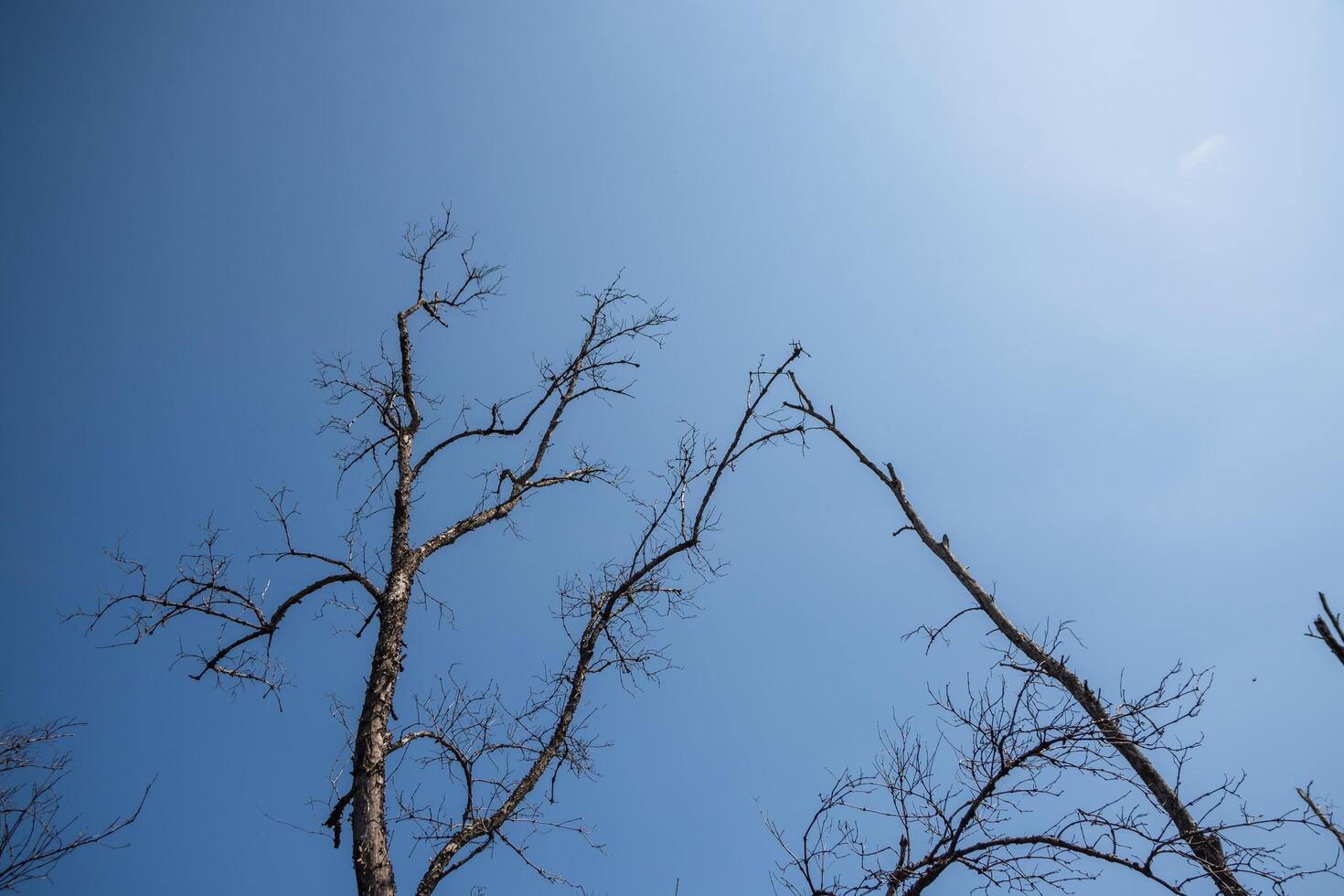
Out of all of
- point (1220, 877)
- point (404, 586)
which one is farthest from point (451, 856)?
point (1220, 877)

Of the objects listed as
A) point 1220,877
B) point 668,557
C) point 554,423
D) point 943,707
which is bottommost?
point 1220,877

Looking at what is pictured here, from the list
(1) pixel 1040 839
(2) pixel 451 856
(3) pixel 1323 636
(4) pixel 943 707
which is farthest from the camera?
(2) pixel 451 856

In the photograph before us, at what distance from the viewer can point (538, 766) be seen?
5.14 meters

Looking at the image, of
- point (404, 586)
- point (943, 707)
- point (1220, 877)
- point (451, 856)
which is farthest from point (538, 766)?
point (1220, 877)

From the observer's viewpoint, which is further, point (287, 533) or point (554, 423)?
point (554, 423)

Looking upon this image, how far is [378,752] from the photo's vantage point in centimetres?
467

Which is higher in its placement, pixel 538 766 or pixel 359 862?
pixel 538 766

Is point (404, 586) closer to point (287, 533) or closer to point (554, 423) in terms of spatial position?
point (287, 533)

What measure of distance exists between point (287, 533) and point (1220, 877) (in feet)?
20.3

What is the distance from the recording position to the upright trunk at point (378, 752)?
4.27 meters

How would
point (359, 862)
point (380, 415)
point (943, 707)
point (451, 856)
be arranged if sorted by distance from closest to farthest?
point (943, 707) → point (359, 862) → point (451, 856) → point (380, 415)

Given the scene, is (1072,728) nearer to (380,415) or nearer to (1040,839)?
(1040,839)

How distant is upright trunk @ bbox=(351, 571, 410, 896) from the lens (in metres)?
4.27

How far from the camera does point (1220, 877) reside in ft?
10.7
